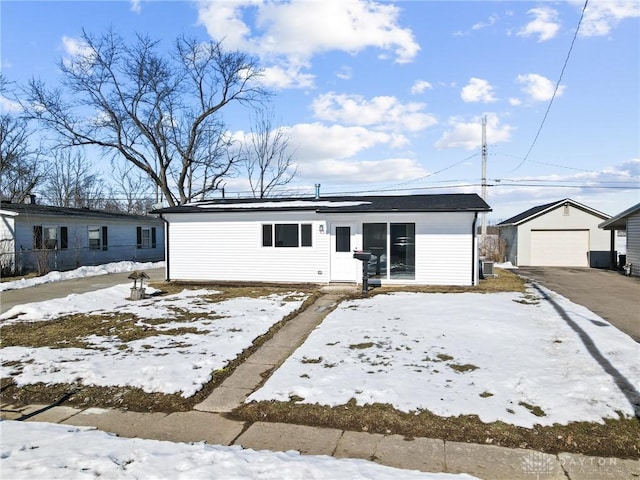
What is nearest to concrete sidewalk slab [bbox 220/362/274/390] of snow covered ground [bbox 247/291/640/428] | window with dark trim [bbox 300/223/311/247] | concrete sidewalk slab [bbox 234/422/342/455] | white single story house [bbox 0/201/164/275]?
snow covered ground [bbox 247/291/640/428]

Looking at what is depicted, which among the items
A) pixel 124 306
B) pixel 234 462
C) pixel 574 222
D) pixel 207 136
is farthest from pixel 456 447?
pixel 207 136

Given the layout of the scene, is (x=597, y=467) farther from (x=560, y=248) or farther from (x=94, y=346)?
(x=560, y=248)

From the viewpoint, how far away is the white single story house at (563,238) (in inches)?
939

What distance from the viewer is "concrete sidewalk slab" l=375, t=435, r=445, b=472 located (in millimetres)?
3527

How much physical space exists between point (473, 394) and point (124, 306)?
29.1 ft

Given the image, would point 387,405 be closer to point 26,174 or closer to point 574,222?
point 574,222

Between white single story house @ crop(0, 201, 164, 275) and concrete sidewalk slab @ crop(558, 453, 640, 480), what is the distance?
67.2 ft

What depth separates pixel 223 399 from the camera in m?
5.03

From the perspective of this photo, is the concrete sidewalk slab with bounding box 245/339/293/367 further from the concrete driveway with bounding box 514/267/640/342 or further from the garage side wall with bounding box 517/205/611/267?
the garage side wall with bounding box 517/205/611/267

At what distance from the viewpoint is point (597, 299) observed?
11.8 metres

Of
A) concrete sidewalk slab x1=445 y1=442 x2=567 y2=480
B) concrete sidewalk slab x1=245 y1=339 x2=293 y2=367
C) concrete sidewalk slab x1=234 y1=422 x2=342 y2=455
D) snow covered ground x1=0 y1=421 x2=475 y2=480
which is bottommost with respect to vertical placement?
concrete sidewalk slab x1=234 y1=422 x2=342 y2=455

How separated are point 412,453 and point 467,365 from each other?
7.92 ft

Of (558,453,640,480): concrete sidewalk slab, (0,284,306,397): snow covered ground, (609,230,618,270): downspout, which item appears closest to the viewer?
(558,453,640,480): concrete sidewalk slab

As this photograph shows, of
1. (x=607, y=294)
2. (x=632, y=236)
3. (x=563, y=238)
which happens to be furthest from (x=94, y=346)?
(x=563, y=238)
